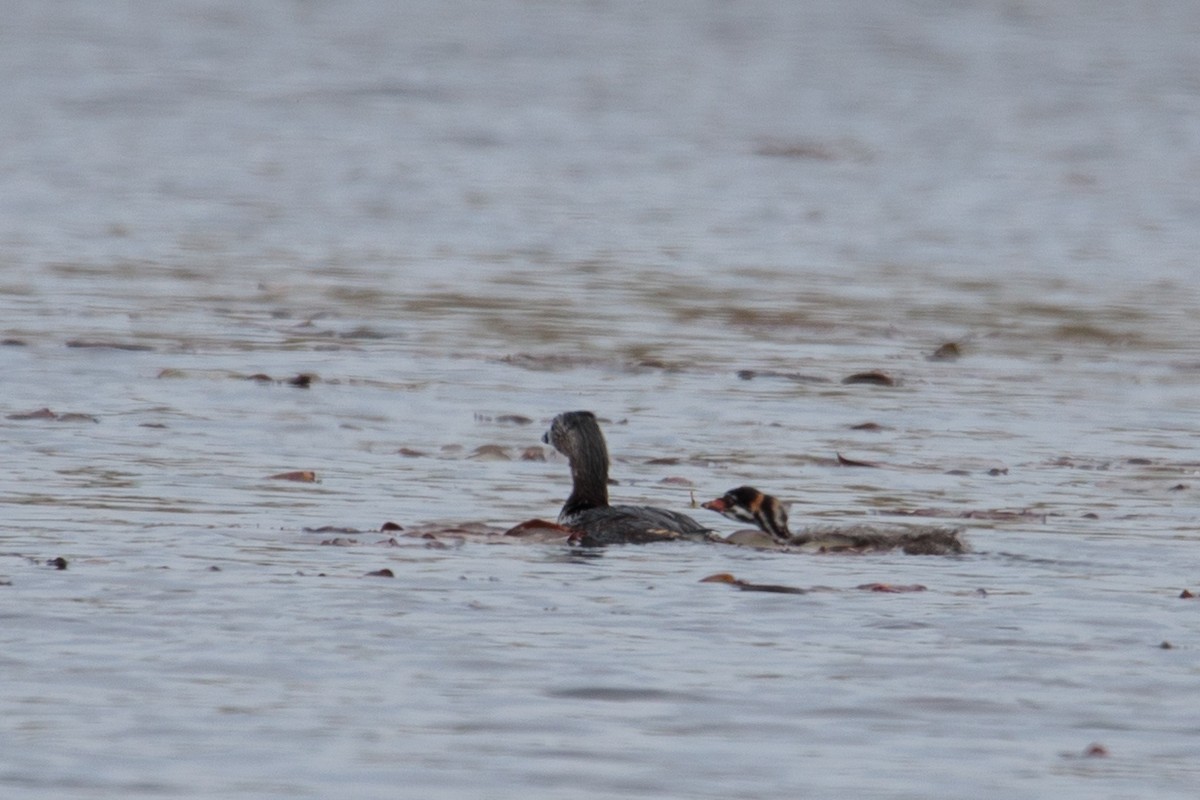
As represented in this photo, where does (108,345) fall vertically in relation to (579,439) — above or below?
above

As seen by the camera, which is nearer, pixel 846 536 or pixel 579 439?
pixel 846 536

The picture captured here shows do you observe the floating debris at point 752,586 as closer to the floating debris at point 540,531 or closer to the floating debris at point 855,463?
the floating debris at point 540,531

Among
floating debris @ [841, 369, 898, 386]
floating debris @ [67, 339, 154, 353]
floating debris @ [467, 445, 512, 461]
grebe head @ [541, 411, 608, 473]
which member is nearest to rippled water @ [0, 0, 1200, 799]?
floating debris @ [467, 445, 512, 461]

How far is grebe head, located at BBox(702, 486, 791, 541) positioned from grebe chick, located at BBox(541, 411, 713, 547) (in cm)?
15

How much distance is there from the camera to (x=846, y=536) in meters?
11.9

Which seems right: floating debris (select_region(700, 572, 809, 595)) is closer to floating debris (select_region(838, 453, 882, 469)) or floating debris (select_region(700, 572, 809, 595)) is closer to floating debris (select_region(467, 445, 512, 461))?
floating debris (select_region(838, 453, 882, 469))

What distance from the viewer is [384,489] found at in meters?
13.4

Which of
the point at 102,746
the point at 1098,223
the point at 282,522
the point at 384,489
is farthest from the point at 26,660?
the point at 1098,223

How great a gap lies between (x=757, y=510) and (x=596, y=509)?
75 centimetres

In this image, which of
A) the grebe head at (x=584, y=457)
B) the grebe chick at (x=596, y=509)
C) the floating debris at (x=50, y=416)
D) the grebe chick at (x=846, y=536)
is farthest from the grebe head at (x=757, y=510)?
the floating debris at (x=50, y=416)

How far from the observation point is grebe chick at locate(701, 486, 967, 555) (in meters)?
11.8

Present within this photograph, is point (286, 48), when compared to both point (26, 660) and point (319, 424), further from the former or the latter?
point (26, 660)

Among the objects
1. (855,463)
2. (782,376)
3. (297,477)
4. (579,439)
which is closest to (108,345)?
(782,376)

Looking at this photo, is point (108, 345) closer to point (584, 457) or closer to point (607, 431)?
point (607, 431)
